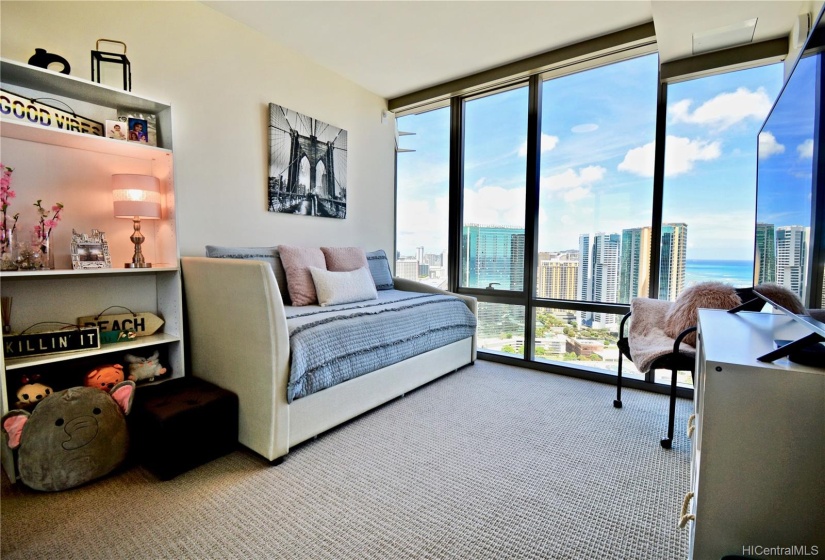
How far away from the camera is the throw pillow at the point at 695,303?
188 cm

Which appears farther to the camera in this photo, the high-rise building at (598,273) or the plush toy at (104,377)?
the high-rise building at (598,273)

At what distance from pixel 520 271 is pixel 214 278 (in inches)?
93.6

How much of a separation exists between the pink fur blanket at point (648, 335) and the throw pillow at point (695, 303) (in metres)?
0.08

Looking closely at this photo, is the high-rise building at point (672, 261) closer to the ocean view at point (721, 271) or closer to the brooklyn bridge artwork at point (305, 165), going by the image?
the ocean view at point (721, 271)

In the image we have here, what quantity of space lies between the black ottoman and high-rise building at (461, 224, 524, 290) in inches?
91.4

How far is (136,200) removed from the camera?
188 centimetres

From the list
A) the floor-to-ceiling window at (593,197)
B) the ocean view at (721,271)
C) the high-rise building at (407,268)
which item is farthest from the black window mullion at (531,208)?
the high-rise building at (407,268)

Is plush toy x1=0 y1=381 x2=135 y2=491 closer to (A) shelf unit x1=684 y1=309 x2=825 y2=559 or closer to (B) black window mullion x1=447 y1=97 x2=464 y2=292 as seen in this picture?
(A) shelf unit x1=684 y1=309 x2=825 y2=559

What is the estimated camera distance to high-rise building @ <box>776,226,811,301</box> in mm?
1058

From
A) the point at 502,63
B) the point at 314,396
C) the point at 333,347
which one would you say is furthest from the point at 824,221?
the point at 502,63

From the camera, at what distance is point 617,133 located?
2.72 m

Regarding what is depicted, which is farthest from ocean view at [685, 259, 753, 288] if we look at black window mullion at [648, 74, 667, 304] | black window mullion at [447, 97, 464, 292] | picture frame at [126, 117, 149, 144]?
picture frame at [126, 117, 149, 144]

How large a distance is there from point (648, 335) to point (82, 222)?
3.23 meters

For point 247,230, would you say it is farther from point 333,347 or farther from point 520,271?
point 520,271
